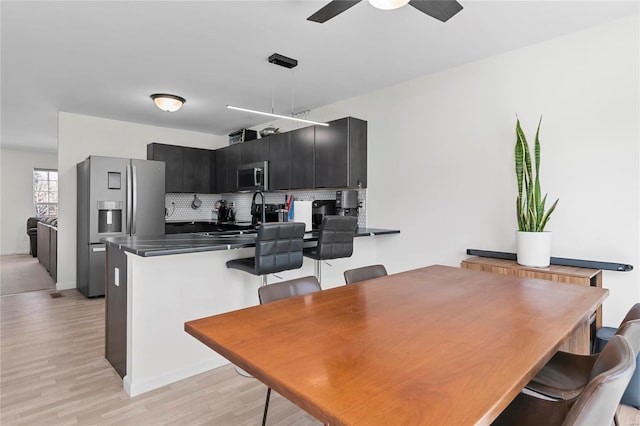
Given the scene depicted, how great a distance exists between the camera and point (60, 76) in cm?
353

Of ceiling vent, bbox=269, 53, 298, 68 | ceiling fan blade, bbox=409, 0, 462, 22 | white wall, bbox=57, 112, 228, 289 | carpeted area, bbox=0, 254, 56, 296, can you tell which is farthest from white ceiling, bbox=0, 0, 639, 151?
carpeted area, bbox=0, 254, 56, 296

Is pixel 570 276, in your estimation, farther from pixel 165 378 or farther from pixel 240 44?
pixel 240 44

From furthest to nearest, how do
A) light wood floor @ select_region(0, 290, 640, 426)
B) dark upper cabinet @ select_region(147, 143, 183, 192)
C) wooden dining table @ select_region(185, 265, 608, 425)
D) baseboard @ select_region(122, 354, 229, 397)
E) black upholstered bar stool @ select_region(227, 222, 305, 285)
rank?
dark upper cabinet @ select_region(147, 143, 183, 192) < black upholstered bar stool @ select_region(227, 222, 305, 285) < baseboard @ select_region(122, 354, 229, 397) < light wood floor @ select_region(0, 290, 640, 426) < wooden dining table @ select_region(185, 265, 608, 425)

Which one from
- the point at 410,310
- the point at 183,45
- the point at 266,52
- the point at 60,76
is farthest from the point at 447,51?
the point at 60,76

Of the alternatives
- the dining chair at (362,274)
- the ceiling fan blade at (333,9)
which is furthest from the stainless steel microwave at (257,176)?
the ceiling fan blade at (333,9)

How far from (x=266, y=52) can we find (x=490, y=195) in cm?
232

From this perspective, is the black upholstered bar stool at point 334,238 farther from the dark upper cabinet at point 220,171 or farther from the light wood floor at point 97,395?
the dark upper cabinet at point 220,171

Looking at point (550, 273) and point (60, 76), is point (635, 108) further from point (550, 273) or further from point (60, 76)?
point (60, 76)

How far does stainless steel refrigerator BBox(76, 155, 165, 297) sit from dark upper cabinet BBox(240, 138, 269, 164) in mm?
1214

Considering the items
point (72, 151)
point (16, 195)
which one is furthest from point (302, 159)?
point (16, 195)

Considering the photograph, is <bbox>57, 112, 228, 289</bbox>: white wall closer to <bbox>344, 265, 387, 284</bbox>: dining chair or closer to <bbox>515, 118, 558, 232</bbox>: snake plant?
<bbox>344, 265, 387, 284</bbox>: dining chair

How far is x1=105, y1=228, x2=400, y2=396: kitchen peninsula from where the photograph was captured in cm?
228

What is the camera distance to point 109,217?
4477 millimetres

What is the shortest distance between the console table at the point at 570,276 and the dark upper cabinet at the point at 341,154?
5.50ft
